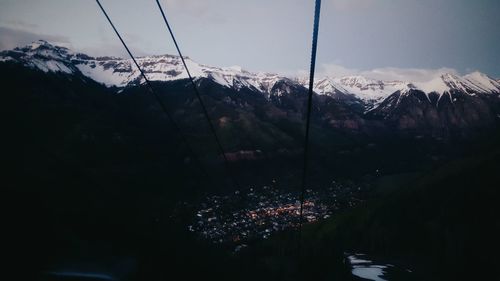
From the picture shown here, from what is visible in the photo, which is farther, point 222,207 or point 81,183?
point 222,207

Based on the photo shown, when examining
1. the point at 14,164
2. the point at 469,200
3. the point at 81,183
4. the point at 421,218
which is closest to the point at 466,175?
the point at 469,200

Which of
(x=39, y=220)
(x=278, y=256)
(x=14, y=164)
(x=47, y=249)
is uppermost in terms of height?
(x=14, y=164)

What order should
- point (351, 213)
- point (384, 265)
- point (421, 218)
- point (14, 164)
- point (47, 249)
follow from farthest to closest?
point (351, 213), point (421, 218), point (14, 164), point (384, 265), point (47, 249)

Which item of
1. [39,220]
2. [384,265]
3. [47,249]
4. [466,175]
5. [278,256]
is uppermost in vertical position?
[466,175]

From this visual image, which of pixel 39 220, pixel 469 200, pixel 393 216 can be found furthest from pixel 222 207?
pixel 39 220

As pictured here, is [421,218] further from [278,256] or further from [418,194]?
[278,256]

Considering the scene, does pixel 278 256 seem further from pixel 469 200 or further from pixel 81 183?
pixel 469 200

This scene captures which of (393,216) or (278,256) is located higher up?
(393,216)

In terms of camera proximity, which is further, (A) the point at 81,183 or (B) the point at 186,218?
(B) the point at 186,218

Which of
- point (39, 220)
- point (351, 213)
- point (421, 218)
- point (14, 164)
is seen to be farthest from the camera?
point (351, 213)
